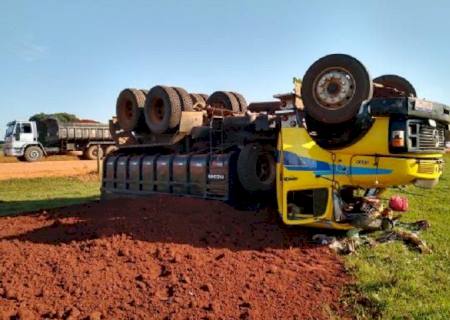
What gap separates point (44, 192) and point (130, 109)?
7.01m

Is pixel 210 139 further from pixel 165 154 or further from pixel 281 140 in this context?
pixel 281 140

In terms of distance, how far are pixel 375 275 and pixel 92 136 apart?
27478 millimetres

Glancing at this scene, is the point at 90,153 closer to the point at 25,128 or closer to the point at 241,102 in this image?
the point at 25,128

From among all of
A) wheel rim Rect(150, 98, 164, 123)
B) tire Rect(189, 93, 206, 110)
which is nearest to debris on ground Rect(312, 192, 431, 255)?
tire Rect(189, 93, 206, 110)

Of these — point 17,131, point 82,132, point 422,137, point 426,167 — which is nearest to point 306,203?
point 426,167

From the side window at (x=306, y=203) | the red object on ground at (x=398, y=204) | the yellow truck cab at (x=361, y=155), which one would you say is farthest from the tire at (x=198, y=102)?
the red object on ground at (x=398, y=204)

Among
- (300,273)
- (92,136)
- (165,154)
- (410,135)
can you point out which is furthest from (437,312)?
(92,136)

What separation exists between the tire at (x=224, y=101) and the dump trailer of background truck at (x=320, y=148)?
55.7 inches

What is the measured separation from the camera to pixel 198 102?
33.1 ft

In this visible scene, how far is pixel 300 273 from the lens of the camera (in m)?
4.95

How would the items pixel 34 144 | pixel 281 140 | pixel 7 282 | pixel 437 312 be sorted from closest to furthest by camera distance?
pixel 437 312 → pixel 7 282 → pixel 281 140 → pixel 34 144

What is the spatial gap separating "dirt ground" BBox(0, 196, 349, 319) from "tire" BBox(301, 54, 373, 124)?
1.72 meters

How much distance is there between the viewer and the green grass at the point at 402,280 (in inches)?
155

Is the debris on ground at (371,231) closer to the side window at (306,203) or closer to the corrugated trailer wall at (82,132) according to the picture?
the side window at (306,203)
